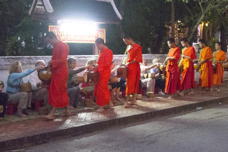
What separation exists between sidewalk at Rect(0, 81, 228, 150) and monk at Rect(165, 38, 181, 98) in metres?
0.35

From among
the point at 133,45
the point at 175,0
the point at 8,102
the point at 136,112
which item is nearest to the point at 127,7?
the point at 175,0

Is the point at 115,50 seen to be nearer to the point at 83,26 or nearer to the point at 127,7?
the point at 127,7

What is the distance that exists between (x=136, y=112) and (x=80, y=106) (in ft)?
5.11

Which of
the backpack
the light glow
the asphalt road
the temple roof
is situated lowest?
the asphalt road

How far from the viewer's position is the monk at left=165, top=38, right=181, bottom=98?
9883 millimetres

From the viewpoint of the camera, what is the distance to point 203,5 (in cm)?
1633

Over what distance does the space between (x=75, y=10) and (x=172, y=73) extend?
3.27m

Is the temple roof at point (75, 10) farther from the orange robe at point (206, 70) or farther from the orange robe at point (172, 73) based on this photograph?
the orange robe at point (206, 70)

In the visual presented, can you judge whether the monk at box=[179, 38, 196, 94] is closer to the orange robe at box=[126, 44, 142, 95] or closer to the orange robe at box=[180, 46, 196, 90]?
the orange robe at box=[180, 46, 196, 90]

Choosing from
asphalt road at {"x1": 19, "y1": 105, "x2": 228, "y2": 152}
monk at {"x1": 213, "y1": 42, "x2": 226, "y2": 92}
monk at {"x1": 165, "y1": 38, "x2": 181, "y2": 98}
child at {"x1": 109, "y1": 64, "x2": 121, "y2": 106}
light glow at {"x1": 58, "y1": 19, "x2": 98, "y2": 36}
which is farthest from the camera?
monk at {"x1": 213, "y1": 42, "x2": 226, "y2": 92}

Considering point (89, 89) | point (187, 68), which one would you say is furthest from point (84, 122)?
point (187, 68)

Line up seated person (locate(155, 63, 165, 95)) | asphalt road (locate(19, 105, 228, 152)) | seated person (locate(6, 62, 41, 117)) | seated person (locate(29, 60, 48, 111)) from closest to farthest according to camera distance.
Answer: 1. asphalt road (locate(19, 105, 228, 152))
2. seated person (locate(6, 62, 41, 117))
3. seated person (locate(29, 60, 48, 111))
4. seated person (locate(155, 63, 165, 95))

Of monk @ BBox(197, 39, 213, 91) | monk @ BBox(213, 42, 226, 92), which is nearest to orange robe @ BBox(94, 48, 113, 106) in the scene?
monk @ BBox(197, 39, 213, 91)

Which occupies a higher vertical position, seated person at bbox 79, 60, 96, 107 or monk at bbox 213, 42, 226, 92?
monk at bbox 213, 42, 226, 92
